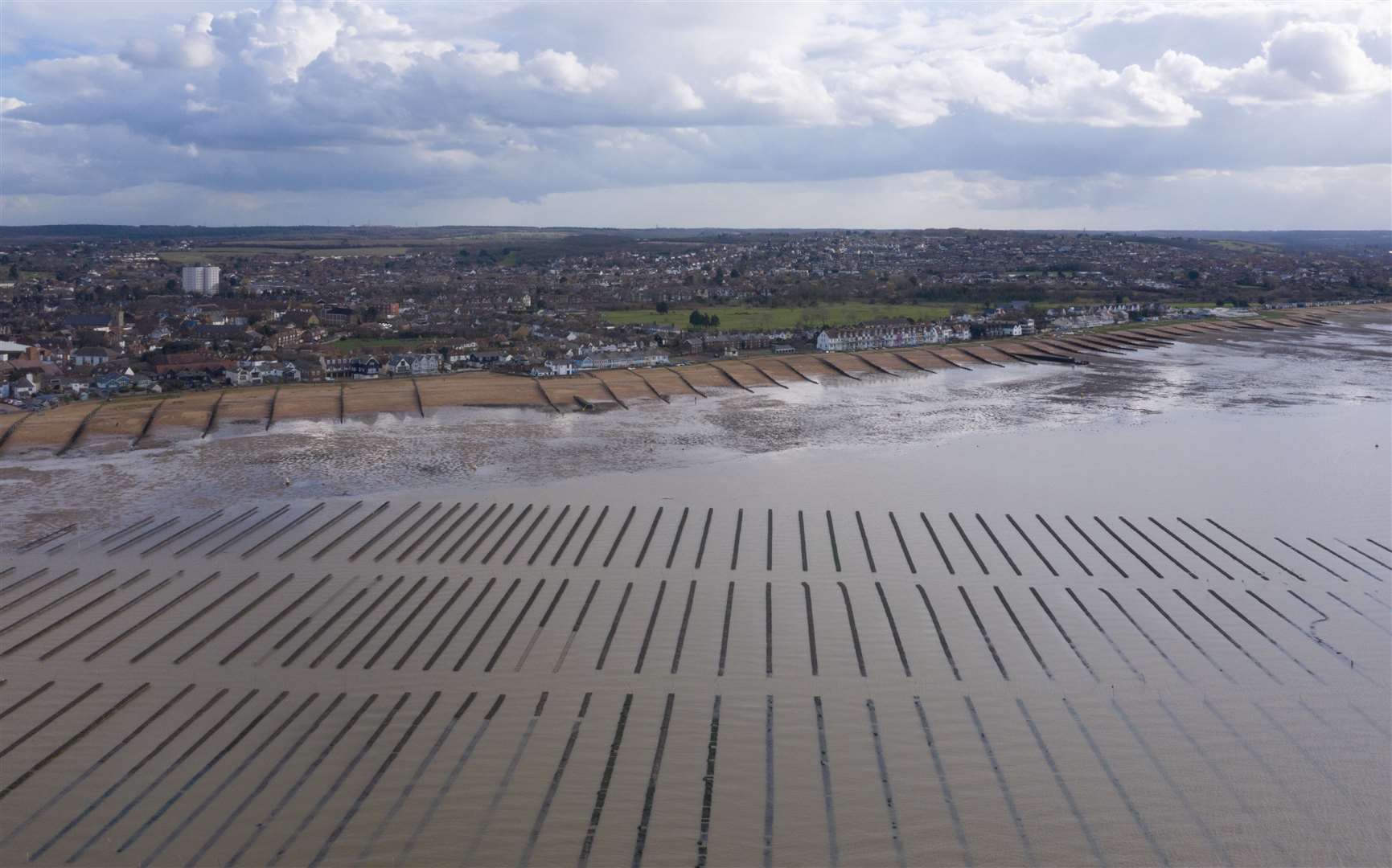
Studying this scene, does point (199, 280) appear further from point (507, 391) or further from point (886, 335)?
point (886, 335)

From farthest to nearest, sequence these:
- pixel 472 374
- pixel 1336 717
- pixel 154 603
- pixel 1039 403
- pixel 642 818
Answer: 1. pixel 472 374
2. pixel 1039 403
3. pixel 154 603
4. pixel 1336 717
5. pixel 642 818

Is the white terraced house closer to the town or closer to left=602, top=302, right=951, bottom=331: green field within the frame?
the town

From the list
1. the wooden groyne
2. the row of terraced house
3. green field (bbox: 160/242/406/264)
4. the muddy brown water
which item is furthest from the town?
the muddy brown water

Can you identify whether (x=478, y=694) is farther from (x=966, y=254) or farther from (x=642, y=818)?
(x=966, y=254)

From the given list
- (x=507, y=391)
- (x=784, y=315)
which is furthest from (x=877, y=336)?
(x=507, y=391)

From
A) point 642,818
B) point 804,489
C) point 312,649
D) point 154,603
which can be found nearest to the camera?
point 642,818

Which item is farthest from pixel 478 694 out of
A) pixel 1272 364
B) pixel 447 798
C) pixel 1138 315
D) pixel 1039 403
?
pixel 1138 315
